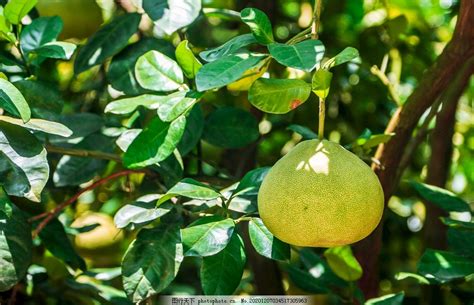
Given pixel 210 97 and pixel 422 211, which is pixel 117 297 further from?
pixel 422 211

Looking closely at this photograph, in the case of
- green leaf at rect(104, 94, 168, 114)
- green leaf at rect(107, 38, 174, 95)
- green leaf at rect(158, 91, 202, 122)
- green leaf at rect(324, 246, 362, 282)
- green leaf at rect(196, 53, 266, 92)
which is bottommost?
green leaf at rect(324, 246, 362, 282)

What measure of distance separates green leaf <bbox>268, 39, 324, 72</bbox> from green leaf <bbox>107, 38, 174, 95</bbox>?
0.38 m

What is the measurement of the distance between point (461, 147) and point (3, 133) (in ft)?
3.63

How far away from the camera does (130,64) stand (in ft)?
3.53

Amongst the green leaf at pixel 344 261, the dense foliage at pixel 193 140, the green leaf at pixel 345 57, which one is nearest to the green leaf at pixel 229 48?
the dense foliage at pixel 193 140

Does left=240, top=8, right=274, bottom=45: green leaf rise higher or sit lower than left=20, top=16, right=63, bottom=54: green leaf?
higher

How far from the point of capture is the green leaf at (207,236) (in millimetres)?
757

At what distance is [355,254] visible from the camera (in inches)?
45.1

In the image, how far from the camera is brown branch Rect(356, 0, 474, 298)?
928 millimetres

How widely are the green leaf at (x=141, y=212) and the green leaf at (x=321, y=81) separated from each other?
24 centimetres

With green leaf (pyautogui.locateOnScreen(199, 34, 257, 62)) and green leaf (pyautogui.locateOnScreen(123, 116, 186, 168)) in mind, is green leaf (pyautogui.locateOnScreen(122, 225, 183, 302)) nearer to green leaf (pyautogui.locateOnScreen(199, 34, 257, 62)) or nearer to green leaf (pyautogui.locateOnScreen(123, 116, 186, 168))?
green leaf (pyautogui.locateOnScreen(123, 116, 186, 168))

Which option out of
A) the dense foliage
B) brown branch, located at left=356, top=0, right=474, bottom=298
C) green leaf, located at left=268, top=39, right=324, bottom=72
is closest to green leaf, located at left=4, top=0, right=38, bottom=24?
the dense foliage

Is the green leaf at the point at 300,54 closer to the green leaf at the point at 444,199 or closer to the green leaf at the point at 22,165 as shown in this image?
the green leaf at the point at 22,165

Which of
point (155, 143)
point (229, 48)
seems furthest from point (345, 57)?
point (155, 143)
